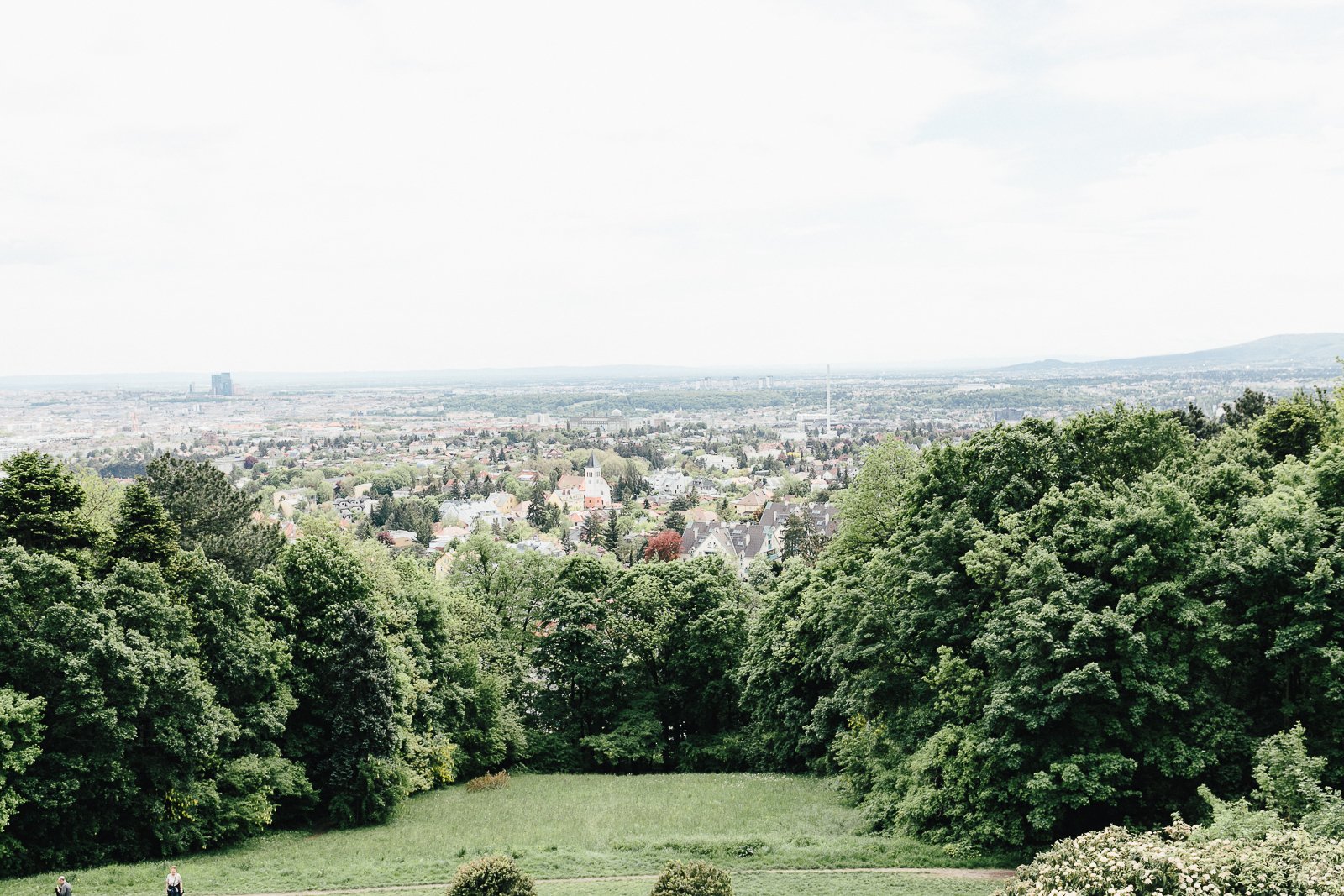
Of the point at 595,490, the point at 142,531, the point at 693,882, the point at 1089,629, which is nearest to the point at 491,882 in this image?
the point at 693,882

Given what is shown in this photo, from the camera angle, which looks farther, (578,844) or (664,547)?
(664,547)

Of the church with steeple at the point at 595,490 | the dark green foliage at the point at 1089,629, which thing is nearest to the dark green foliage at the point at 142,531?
the dark green foliage at the point at 1089,629

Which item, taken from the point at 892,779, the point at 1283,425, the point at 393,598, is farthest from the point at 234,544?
the point at 1283,425

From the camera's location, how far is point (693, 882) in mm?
13352

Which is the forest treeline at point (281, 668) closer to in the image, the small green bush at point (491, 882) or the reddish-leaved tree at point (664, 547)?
the small green bush at point (491, 882)

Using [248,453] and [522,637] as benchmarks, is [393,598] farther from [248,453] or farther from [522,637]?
[248,453]

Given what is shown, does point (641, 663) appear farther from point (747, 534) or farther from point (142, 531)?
point (747, 534)

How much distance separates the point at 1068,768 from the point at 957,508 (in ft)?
20.4

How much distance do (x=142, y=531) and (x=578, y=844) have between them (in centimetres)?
1142

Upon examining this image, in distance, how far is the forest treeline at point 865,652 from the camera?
1709 centimetres

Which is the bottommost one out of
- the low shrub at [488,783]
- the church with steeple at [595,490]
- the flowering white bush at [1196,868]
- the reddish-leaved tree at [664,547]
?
the church with steeple at [595,490]

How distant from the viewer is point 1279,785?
547 inches

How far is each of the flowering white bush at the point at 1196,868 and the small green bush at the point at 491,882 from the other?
688 centimetres

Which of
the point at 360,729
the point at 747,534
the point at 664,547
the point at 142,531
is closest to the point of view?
the point at 142,531
